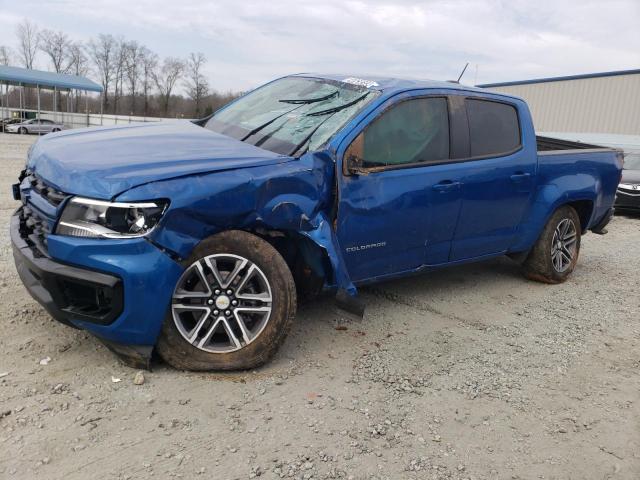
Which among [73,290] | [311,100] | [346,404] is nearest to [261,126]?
[311,100]

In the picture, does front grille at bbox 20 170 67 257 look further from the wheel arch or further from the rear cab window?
the rear cab window

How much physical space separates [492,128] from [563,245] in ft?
5.73

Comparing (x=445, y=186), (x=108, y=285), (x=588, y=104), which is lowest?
(x=108, y=285)

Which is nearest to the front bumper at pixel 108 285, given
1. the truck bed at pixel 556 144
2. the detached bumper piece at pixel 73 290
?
the detached bumper piece at pixel 73 290

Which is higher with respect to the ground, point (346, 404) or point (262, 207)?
point (262, 207)

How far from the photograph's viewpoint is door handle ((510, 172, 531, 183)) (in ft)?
16.1

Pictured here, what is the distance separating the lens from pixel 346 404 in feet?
10.4

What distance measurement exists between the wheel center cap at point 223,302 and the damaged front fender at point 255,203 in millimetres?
337

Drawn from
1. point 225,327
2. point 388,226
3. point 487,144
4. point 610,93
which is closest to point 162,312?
point 225,327

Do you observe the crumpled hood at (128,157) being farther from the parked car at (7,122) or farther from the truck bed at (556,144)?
the parked car at (7,122)

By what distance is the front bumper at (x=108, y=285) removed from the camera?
292 cm

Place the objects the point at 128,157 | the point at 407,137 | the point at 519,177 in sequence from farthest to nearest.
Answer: the point at 519,177, the point at 407,137, the point at 128,157

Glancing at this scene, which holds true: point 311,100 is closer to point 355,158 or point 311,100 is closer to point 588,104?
point 355,158

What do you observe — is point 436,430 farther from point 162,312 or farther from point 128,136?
point 128,136
